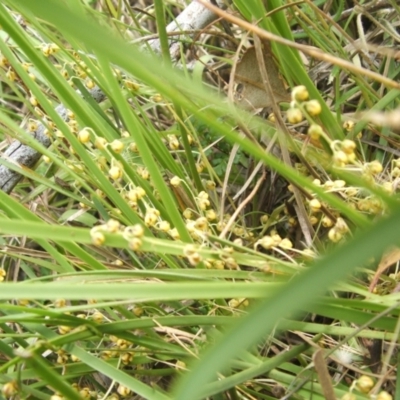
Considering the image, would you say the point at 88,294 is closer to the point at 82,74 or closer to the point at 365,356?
the point at 365,356

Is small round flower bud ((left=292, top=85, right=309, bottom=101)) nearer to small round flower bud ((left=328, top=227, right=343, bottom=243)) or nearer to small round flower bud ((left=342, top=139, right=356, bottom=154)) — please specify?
small round flower bud ((left=342, top=139, right=356, bottom=154))

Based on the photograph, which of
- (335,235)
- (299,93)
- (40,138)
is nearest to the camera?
(299,93)

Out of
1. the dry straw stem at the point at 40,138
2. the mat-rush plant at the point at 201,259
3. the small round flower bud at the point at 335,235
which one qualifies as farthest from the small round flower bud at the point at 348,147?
the dry straw stem at the point at 40,138

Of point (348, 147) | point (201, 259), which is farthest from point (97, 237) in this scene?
point (348, 147)

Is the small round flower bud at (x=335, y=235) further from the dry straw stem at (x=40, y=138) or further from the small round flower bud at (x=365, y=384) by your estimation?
the dry straw stem at (x=40, y=138)

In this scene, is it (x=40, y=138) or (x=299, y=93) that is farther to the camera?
(x=40, y=138)

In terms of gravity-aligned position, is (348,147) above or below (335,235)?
above

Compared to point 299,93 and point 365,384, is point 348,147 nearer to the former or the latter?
point 299,93

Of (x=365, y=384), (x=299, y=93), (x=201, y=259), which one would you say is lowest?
(x=365, y=384)
